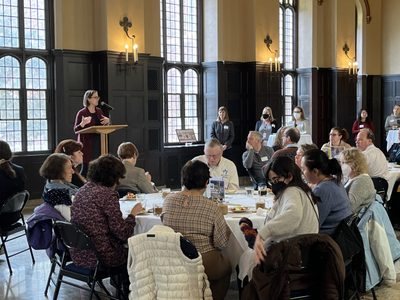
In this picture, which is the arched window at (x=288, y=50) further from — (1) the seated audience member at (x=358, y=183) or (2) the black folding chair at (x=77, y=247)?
(2) the black folding chair at (x=77, y=247)

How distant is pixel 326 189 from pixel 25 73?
679 centimetres

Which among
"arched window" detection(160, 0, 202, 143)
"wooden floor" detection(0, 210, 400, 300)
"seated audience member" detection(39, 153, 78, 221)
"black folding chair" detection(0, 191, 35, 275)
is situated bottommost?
"wooden floor" detection(0, 210, 400, 300)

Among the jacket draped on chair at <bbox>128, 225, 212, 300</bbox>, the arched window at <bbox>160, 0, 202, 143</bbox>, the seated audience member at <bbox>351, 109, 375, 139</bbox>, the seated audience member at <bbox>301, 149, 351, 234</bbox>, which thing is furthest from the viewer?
the seated audience member at <bbox>351, 109, 375, 139</bbox>

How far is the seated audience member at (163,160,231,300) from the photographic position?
4137mm

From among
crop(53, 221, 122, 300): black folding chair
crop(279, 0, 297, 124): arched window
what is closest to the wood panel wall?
crop(279, 0, 297, 124): arched window

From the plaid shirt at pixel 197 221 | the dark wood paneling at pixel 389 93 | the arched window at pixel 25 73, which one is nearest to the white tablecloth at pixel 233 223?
the plaid shirt at pixel 197 221

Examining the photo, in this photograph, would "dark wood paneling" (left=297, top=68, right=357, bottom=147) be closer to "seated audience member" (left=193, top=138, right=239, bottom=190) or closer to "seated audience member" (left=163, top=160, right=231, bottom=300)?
"seated audience member" (left=193, top=138, right=239, bottom=190)

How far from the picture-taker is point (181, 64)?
12492mm

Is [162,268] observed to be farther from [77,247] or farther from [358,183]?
[358,183]

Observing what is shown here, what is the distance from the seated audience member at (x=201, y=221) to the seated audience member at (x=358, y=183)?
1.54 metres

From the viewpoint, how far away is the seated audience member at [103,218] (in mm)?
4398

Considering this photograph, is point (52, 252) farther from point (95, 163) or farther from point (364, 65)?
point (364, 65)

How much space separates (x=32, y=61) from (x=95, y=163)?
6.00m

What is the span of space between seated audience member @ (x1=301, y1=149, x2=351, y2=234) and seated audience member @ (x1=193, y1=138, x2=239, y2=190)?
73.4 inches
